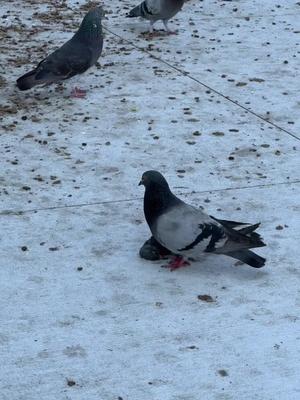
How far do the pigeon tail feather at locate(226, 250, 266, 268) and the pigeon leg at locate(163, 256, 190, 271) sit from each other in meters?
0.28

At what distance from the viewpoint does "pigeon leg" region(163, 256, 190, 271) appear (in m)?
4.64

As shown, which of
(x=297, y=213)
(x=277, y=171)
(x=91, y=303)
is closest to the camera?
(x=91, y=303)

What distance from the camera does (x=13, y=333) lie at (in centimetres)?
402

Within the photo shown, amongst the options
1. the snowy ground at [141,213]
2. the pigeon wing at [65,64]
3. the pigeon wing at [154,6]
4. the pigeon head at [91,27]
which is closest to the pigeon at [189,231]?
the snowy ground at [141,213]

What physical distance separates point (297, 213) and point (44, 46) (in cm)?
406

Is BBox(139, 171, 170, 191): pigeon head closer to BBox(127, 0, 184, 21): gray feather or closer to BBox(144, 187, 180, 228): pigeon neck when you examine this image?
BBox(144, 187, 180, 228): pigeon neck

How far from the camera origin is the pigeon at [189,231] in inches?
175

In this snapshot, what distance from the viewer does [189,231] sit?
4.46 m

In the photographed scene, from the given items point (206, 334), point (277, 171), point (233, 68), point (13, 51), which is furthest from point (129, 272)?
point (13, 51)

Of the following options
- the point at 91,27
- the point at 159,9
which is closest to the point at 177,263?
the point at 91,27

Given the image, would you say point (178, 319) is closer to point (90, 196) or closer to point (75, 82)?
point (90, 196)

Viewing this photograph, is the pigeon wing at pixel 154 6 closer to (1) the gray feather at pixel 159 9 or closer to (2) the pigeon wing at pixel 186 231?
(1) the gray feather at pixel 159 9

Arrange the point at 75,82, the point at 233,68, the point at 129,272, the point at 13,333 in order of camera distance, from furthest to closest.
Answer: the point at 233,68 < the point at 75,82 < the point at 129,272 < the point at 13,333

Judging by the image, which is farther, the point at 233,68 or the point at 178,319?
the point at 233,68
